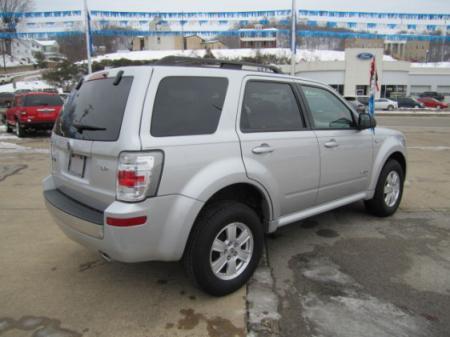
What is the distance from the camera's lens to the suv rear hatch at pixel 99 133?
8.85 ft

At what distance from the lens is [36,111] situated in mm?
13523

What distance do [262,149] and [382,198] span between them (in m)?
2.40

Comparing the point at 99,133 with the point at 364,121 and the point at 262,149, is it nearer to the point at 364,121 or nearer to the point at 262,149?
the point at 262,149

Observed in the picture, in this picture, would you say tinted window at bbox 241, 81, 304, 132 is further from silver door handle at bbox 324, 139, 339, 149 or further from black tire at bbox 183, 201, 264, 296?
black tire at bbox 183, 201, 264, 296

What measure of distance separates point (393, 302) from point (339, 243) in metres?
1.21

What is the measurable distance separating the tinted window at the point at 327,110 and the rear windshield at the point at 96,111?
6.48 feet

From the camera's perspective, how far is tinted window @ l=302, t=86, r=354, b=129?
4.02 metres

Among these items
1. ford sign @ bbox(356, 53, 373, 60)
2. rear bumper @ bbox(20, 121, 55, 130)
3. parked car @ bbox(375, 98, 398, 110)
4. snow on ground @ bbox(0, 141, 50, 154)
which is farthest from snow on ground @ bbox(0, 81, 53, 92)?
snow on ground @ bbox(0, 141, 50, 154)

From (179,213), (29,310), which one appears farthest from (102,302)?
(179,213)

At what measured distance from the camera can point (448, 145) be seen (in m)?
11.7

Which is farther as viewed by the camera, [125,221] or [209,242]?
[209,242]

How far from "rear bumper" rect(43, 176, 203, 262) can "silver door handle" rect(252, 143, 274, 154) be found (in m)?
0.73

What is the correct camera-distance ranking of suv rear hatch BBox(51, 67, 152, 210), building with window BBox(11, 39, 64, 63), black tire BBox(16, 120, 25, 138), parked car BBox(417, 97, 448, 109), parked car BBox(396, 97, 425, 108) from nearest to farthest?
1. suv rear hatch BBox(51, 67, 152, 210)
2. black tire BBox(16, 120, 25, 138)
3. parked car BBox(396, 97, 425, 108)
4. parked car BBox(417, 97, 448, 109)
5. building with window BBox(11, 39, 64, 63)

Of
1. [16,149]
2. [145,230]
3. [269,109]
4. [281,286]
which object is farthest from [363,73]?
[145,230]
